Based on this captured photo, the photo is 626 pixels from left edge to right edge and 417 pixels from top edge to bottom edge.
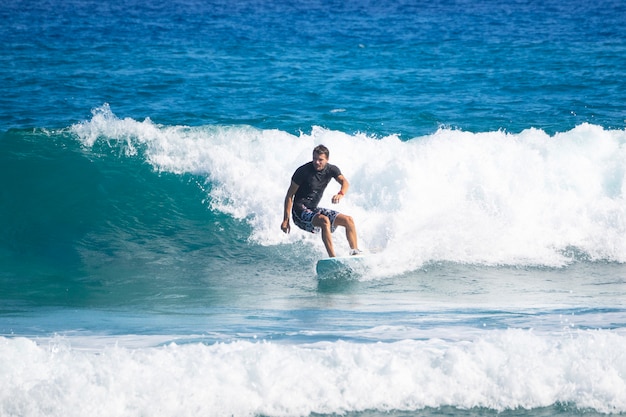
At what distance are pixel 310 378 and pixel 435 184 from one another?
23.3 feet

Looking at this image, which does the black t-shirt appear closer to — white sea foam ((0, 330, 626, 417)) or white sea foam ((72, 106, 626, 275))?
white sea foam ((72, 106, 626, 275))

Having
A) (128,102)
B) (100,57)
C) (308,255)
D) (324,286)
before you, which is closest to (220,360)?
(324,286)

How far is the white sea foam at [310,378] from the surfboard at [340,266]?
333 cm

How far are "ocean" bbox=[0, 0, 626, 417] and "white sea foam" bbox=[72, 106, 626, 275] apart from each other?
0.15 feet

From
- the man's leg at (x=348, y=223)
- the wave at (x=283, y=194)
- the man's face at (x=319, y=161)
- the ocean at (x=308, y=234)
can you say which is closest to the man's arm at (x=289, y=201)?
the man's face at (x=319, y=161)

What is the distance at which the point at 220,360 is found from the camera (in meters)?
5.97

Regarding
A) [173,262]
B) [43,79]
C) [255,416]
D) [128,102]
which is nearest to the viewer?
[255,416]

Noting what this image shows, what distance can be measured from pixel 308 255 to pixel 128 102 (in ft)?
29.0

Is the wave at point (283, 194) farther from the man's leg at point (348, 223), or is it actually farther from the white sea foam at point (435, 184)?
the man's leg at point (348, 223)

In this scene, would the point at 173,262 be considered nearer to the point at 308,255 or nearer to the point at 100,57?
the point at 308,255

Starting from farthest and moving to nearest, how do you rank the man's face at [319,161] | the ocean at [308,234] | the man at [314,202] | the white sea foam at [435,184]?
the white sea foam at [435,184], the man at [314,202], the man's face at [319,161], the ocean at [308,234]

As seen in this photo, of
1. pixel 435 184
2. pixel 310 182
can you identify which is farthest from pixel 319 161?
pixel 435 184

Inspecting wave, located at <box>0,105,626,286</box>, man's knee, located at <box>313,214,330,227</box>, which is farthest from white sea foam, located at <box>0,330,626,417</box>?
wave, located at <box>0,105,626,286</box>

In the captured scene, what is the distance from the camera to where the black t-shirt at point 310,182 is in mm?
9414
